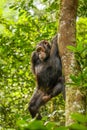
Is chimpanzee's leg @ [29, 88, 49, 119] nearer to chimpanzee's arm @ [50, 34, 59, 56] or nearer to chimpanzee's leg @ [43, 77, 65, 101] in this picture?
chimpanzee's leg @ [43, 77, 65, 101]

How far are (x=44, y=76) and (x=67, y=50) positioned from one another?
2.41 meters

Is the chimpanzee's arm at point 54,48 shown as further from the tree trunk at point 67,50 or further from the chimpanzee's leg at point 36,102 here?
the tree trunk at point 67,50

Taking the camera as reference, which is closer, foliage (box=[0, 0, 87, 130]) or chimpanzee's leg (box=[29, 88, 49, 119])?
chimpanzee's leg (box=[29, 88, 49, 119])

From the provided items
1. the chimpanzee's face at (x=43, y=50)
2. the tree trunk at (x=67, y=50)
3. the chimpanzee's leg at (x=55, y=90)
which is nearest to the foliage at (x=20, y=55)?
the chimpanzee's face at (x=43, y=50)

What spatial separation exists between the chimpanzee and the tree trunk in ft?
6.42

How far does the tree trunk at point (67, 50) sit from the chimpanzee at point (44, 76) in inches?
77.0

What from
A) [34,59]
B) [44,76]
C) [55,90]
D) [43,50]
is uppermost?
[43,50]

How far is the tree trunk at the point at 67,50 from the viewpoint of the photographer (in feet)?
7.03

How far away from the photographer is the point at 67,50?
7.97 feet

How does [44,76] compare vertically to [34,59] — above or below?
below

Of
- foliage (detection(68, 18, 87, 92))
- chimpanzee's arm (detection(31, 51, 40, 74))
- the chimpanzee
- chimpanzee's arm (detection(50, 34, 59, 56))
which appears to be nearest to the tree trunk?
foliage (detection(68, 18, 87, 92))

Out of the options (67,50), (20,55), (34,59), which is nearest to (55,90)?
(34,59)

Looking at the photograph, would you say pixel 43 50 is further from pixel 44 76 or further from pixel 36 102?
pixel 36 102

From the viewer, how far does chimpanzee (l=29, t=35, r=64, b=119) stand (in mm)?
4656
